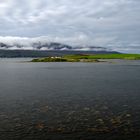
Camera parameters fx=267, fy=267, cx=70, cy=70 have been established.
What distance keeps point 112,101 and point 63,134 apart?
54.1 ft

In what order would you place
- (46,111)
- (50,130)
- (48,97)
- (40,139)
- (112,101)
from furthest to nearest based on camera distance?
(48,97) → (112,101) → (46,111) → (50,130) → (40,139)

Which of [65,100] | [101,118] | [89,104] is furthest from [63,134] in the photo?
[65,100]

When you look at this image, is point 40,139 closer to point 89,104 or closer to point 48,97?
point 89,104

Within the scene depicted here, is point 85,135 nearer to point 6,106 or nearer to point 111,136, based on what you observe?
point 111,136

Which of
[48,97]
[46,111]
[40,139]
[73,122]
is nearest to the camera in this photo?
[40,139]

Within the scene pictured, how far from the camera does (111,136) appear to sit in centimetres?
2458

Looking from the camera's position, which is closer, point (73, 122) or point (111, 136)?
point (111, 136)

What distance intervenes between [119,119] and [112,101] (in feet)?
33.2

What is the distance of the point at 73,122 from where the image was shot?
29.1 metres

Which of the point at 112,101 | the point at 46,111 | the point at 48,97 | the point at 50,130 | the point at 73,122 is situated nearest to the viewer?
the point at 50,130

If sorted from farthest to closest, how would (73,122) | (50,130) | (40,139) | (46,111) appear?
1. (46,111)
2. (73,122)
3. (50,130)
4. (40,139)

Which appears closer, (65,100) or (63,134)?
(63,134)

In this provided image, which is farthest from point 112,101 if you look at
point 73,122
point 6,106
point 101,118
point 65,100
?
point 6,106

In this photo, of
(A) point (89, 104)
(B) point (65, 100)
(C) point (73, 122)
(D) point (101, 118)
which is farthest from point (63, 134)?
(B) point (65, 100)
